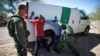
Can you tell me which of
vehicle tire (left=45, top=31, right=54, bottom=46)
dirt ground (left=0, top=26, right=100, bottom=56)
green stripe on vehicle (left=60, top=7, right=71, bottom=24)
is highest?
green stripe on vehicle (left=60, top=7, right=71, bottom=24)

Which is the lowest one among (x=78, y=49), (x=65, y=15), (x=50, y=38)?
(x=78, y=49)

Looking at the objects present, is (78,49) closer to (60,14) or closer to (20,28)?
(60,14)

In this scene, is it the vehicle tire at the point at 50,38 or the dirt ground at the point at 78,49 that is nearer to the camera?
the dirt ground at the point at 78,49

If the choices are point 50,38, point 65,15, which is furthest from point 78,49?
point 65,15

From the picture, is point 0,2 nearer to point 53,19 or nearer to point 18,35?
point 53,19

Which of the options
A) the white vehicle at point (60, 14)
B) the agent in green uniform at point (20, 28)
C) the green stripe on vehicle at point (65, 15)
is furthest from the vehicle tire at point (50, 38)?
the agent in green uniform at point (20, 28)

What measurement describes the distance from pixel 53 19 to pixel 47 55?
7.15ft

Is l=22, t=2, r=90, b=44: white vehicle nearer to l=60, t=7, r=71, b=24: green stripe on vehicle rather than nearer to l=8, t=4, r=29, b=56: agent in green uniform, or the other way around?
l=60, t=7, r=71, b=24: green stripe on vehicle

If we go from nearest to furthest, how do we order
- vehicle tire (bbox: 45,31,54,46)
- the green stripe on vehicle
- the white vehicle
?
1. the white vehicle
2. vehicle tire (bbox: 45,31,54,46)
3. the green stripe on vehicle

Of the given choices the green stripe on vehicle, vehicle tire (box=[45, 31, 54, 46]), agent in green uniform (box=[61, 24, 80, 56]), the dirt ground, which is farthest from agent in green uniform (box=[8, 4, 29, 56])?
the green stripe on vehicle

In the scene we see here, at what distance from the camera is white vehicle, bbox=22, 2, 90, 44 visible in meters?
8.68

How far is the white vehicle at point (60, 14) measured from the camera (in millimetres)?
8683

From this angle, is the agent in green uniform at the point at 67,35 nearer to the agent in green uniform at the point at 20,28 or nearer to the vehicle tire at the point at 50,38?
the vehicle tire at the point at 50,38

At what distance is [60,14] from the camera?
10055mm
